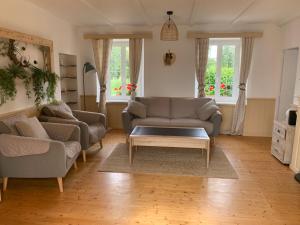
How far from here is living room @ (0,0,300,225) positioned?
2.59 meters

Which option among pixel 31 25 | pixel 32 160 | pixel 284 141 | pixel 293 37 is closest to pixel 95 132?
pixel 32 160

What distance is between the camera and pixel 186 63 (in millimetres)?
5266

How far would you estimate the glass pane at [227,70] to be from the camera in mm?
5242

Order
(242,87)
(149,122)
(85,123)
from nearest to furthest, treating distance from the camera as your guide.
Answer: (85,123), (149,122), (242,87)

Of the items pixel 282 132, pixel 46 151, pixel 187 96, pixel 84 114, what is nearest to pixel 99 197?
pixel 46 151

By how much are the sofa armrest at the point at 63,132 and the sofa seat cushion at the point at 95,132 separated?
416 millimetres

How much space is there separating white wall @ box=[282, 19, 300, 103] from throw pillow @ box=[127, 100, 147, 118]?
Answer: 2704mm

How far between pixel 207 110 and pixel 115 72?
2.45 m

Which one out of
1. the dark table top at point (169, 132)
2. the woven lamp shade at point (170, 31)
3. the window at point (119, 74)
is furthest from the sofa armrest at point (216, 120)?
the window at point (119, 74)

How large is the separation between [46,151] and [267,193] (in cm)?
266

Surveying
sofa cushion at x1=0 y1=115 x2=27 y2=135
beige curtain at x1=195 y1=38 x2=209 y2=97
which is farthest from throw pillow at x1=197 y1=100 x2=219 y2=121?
sofa cushion at x1=0 y1=115 x2=27 y2=135

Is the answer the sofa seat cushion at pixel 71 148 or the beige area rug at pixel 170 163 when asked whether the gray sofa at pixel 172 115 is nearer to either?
the beige area rug at pixel 170 163

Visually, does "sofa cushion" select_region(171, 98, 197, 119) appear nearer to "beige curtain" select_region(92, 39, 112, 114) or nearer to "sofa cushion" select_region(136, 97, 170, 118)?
"sofa cushion" select_region(136, 97, 170, 118)

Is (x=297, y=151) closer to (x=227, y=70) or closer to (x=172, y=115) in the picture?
Result: (x=172, y=115)
